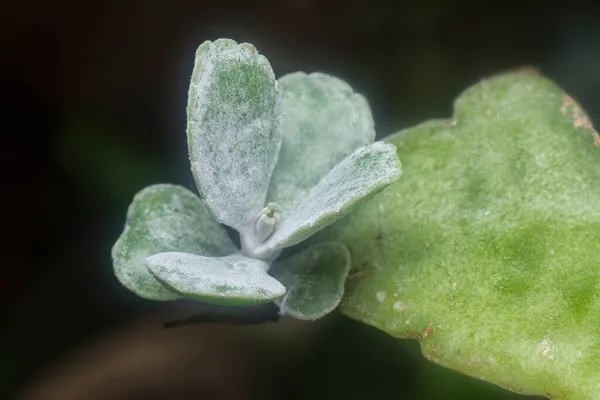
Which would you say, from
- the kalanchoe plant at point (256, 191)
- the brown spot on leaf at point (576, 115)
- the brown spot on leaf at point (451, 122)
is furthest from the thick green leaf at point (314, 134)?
the brown spot on leaf at point (576, 115)

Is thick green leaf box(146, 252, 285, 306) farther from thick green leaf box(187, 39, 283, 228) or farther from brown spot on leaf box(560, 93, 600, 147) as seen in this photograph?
brown spot on leaf box(560, 93, 600, 147)

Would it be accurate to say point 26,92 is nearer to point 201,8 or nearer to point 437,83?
point 201,8

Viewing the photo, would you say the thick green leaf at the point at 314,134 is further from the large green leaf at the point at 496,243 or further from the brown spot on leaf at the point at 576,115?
the brown spot on leaf at the point at 576,115

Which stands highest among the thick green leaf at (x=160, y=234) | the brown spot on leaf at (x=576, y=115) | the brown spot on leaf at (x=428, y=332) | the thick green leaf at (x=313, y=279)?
the brown spot on leaf at (x=576, y=115)

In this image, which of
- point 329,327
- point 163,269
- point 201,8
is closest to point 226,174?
point 163,269

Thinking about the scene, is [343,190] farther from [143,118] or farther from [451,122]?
[143,118]

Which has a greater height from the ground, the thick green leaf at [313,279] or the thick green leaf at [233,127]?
the thick green leaf at [233,127]

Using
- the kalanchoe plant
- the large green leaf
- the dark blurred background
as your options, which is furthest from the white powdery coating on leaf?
the dark blurred background
